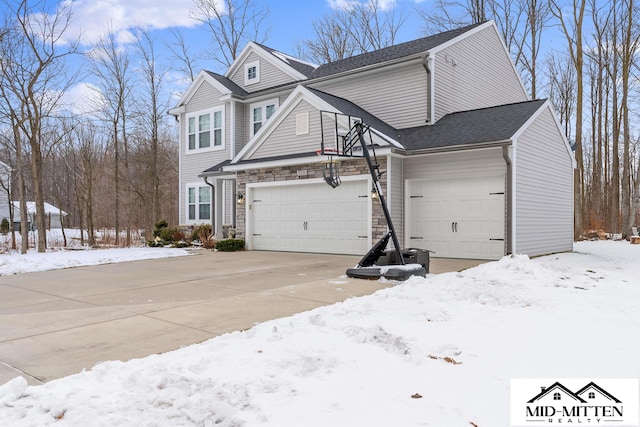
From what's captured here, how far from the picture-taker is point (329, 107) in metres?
11.8

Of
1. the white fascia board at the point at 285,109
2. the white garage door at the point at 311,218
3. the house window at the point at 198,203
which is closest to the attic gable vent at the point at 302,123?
the white fascia board at the point at 285,109

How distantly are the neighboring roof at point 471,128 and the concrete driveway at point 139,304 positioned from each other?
2.92 metres

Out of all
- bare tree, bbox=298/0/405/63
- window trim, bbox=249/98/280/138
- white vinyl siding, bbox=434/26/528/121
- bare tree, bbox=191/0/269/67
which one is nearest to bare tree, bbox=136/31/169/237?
bare tree, bbox=191/0/269/67

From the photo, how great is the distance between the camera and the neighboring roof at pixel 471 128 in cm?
1020

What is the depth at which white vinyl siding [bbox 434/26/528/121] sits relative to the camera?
12.7m

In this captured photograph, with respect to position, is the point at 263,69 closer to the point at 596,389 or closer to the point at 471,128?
the point at 471,128

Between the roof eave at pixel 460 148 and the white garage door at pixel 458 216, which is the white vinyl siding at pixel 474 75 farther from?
the white garage door at pixel 458 216

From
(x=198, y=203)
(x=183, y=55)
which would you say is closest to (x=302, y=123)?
(x=198, y=203)

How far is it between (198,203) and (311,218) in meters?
7.10

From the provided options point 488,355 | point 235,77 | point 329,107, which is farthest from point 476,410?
point 235,77

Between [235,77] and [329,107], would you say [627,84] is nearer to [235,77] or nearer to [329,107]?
[329,107]

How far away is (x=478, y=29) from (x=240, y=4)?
49.4 ft

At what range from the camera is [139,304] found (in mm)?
5656

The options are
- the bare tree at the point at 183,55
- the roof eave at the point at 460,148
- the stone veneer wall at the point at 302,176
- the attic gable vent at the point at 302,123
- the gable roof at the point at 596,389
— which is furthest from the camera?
the bare tree at the point at 183,55
